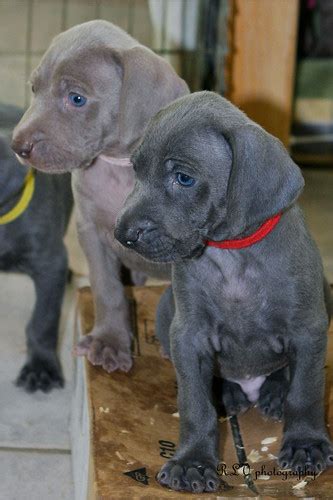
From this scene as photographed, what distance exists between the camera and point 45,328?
12.1 feet

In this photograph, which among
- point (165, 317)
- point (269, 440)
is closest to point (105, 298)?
point (165, 317)

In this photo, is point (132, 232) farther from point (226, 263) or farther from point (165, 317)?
point (165, 317)

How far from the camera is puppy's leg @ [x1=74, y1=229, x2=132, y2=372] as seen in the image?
3.24m

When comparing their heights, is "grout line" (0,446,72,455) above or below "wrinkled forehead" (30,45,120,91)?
below

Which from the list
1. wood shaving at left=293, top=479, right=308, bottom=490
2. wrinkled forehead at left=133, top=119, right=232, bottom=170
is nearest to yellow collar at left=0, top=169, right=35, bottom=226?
wrinkled forehead at left=133, top=119, right=232, bottom=170

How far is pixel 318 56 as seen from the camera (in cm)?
562

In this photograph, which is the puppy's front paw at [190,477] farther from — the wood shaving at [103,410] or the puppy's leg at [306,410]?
the wood shaving at [103,410]

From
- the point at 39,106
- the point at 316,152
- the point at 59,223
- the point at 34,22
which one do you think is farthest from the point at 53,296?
the point at 34,22

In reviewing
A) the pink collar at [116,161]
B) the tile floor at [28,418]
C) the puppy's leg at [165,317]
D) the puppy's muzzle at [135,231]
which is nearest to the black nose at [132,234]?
the puppy's muzzle at [135,231]

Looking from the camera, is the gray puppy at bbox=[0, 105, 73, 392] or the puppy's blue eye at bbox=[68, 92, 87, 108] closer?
the puppy's blue eye at bbox=[68, 92, 87, 108]

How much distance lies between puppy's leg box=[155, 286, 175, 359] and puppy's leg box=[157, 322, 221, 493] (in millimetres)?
331

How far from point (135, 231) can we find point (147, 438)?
0.71 m

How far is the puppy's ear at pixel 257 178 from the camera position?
2270 mm

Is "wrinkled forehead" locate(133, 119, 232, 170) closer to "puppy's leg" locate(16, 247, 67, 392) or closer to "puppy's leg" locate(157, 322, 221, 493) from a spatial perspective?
"puppy's leg" locate(157, 322, 221, 493)
